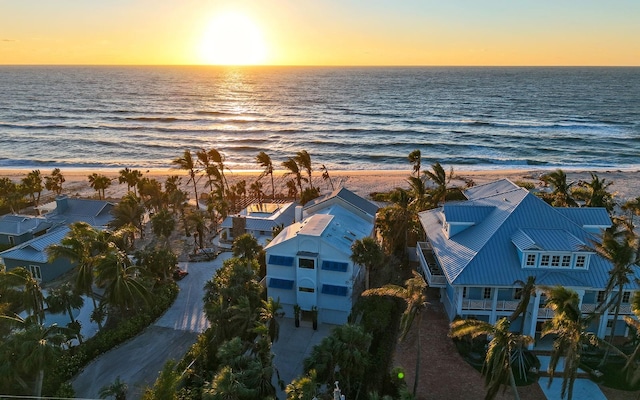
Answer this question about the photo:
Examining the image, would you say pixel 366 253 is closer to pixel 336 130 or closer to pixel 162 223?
pixel 162 223

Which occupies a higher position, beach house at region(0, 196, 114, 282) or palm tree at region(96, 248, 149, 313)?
palm tree at region(96, 248, 149, 313)

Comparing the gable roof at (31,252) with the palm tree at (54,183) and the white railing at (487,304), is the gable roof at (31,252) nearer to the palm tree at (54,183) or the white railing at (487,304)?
the palm tree at (54,183)

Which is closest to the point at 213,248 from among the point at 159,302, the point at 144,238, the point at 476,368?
the point at 144,238

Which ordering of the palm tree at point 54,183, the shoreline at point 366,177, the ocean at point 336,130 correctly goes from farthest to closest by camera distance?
the ocean at point 336,130 < the shoreline at point 366,177 < the palm tree at point 54,183

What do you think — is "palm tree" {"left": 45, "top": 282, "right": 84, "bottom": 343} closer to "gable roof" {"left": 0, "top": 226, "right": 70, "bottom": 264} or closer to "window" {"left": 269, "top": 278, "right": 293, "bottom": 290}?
"gable roof" {"left": 0, "top": 226, "right": 70, "bottom": 264}

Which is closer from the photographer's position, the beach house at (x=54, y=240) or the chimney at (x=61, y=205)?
the beach house at (x=54, y=240)

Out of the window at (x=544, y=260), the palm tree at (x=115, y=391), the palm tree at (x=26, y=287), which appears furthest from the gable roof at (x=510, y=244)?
the palm tree at (x=26, y=287)

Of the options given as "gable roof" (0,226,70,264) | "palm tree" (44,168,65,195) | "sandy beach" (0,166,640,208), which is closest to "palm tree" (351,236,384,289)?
"gable roof" (0,226,70,264)
